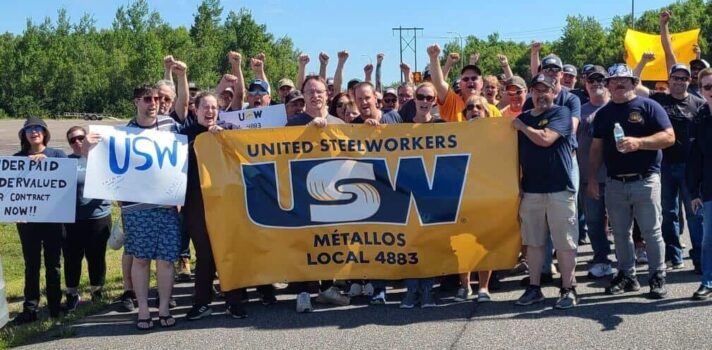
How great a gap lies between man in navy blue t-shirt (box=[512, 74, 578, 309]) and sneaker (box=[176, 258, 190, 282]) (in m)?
3.93

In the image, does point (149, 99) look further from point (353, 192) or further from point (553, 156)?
point (553, 156)

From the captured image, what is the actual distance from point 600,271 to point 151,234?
4439mm

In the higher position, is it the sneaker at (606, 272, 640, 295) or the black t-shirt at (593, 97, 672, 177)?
the black t-shirt at (593, 97, 672, 177)

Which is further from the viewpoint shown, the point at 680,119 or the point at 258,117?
the point at 258,117

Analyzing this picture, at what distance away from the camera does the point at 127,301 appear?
736 centimetres

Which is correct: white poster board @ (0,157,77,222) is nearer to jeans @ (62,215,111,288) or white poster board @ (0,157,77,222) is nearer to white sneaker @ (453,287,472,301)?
jeans @ (62,215,111,288)

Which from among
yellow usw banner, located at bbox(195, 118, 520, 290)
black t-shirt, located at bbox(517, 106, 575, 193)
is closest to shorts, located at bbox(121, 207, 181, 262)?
yellow usw banner, located at bbox(195, 118, 520, 290)

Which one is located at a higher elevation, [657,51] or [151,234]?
[657,51]

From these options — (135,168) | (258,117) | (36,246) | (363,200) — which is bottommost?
(36,246)

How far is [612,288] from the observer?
6.94 meters

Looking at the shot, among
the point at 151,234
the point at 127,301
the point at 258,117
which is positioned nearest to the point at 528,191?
the point at 258,117

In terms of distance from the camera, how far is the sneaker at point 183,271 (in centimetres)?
870

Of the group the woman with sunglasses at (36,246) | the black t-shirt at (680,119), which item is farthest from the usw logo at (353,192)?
the black t-shirt at (680,119)

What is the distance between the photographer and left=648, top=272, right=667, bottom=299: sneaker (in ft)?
21.8
